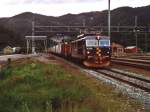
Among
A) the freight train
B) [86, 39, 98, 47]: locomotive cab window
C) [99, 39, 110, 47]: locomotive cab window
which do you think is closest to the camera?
the freight train

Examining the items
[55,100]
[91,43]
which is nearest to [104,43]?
[91,43]

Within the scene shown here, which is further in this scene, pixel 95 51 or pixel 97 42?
pixel 97 42

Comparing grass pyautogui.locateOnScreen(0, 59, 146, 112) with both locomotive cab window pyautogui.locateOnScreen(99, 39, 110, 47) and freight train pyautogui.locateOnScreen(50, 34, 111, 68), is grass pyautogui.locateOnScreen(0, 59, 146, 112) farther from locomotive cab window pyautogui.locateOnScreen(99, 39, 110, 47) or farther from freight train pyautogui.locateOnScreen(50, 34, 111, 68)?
locomotive cab window pyautogui.locateOnScreen(99, 39, 110, 47)

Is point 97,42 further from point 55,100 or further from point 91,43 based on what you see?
point 55,100

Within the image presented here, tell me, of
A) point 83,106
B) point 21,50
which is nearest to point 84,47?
point 83,106

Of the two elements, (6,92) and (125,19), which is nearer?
(6,92)

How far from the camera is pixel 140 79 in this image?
27.2m

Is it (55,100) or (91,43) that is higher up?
(91,43)

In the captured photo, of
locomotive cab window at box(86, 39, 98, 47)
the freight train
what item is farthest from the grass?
locomotive cab window at box(86, 39, 98, 47)

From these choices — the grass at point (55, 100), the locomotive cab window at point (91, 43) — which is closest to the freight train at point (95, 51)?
the locomotive cab window at point (91, 43)

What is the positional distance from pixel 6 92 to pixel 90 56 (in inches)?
1040

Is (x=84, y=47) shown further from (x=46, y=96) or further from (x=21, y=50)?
(x=21, y=50)

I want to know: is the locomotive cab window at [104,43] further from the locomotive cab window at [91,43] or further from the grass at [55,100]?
the grass at [55,100]

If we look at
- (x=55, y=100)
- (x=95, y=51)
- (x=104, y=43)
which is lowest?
(x=95, y=51)
